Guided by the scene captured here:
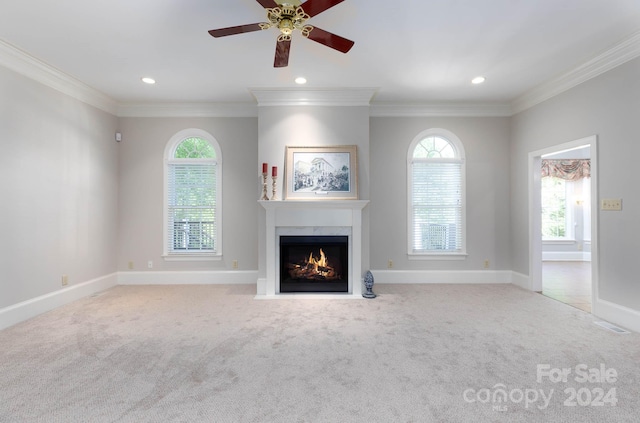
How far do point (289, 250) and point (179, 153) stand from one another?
96.7 inches

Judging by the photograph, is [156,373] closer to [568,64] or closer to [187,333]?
[187,333]

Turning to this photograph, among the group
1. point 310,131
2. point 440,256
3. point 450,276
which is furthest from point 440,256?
point 310,131

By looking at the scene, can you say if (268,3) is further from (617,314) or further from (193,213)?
(617,314)

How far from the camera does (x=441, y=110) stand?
4605mm

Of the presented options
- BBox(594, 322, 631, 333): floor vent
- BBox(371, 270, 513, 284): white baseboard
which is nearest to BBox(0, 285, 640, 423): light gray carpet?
BBox(594, 322, 631, 333): floor vent

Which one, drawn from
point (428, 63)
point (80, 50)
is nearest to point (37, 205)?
point (80, 50)

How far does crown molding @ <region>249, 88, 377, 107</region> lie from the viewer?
3986 mm

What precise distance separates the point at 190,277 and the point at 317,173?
2.64 m

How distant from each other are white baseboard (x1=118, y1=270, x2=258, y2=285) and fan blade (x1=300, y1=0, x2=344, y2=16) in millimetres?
3682

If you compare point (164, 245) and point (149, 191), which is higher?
point (149, 191)

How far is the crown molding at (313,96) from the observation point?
3986 mm

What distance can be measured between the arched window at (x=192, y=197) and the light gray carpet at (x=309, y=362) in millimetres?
1248

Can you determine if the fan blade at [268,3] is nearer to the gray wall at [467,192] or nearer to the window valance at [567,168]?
the gray wall at [467,192]

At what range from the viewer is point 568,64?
10.9 feet
